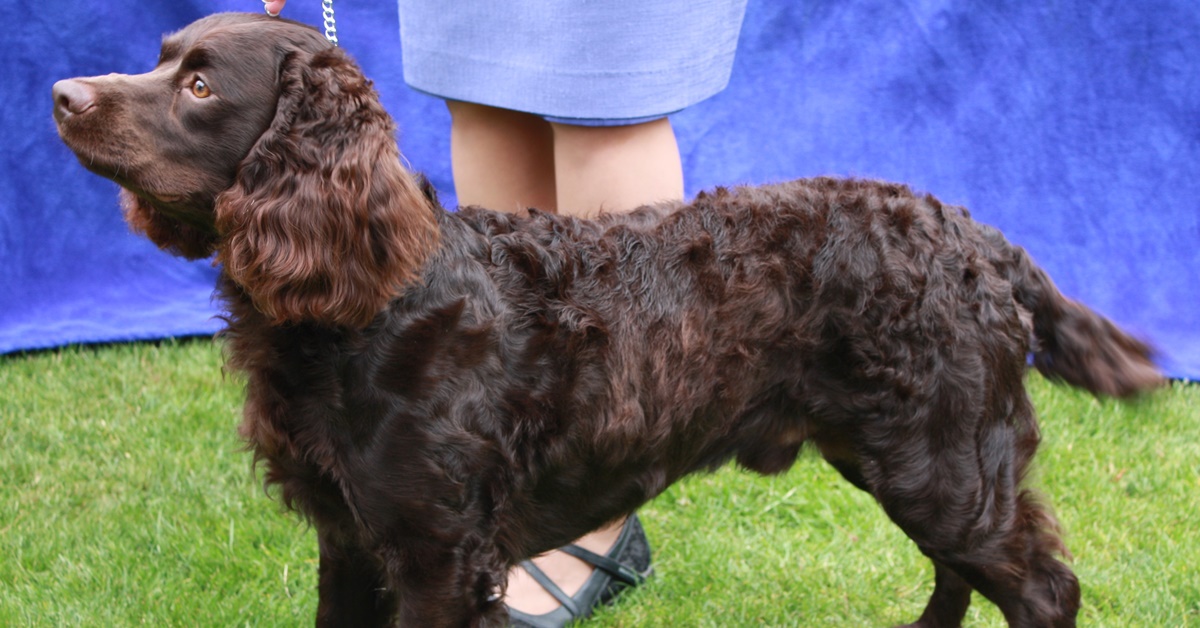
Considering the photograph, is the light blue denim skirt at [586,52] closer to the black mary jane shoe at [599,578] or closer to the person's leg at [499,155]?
the person's leg at [499,155]

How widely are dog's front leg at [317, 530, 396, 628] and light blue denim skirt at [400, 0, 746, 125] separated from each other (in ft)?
3.36

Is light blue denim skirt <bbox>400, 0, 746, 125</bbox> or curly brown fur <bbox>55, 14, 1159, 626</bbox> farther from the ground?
light blue denim skirt <bbox>400, 0, 746, 125</bbox>

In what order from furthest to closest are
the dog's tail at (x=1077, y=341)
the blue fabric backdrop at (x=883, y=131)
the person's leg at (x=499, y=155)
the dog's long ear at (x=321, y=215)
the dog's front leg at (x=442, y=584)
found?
the blue fabric backdrop at (x=883, y=131), the person's leg at (x=499, y=155), the dog's tail at (x=1077, y=341), the dog's front leg at (x=442, y=584), the dog's long ear at (x=321, y=215)

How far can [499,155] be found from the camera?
287cm

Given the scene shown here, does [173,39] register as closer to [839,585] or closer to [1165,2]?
[839,585]

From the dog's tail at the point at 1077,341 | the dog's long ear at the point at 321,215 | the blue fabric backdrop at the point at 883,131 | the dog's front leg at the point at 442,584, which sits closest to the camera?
the dog's long ear at the point at 321,215

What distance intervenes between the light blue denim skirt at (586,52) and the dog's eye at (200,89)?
0.79 meters

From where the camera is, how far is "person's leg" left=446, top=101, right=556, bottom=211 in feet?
9.33

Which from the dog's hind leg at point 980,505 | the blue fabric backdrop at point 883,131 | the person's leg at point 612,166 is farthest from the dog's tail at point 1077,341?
the blue fabric backdrop at point 883,131

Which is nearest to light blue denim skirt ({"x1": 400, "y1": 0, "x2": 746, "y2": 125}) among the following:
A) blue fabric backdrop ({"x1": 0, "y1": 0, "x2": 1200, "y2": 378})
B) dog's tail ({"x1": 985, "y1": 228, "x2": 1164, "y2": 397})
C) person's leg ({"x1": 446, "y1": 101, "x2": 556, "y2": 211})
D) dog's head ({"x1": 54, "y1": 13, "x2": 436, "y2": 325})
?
person's leg ({"x1": 446, "y1": 101, "x2": 556, "y2": 211})

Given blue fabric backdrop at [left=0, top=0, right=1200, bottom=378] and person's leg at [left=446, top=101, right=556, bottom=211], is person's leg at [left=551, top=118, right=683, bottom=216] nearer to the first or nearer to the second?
person's leg at [left=446, top=101, right=556, bottom=211]

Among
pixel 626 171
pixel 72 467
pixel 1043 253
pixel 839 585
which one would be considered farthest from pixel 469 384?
pixel 1043 253

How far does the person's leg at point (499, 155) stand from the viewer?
284 centimetres

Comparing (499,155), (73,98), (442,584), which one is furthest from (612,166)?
(73,98)
